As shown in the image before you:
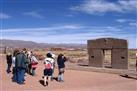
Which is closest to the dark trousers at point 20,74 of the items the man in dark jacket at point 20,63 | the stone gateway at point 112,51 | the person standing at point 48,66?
the man in dark jacket at point 20,63

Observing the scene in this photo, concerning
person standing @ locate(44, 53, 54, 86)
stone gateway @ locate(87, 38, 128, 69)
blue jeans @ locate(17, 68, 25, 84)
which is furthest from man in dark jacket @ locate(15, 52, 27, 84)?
stone gateway @ locate(87, 38, 128, 69)

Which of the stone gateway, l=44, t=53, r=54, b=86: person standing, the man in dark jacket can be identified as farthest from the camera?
the stone gateway

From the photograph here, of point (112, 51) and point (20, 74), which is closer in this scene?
point (20, 74)

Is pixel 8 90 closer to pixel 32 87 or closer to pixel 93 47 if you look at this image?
pixel 32 87

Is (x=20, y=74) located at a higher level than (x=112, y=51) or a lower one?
lower

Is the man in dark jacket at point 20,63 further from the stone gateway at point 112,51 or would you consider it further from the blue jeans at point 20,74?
the stone gateway at point 112,51

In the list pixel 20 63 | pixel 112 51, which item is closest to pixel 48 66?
pixel 20 63

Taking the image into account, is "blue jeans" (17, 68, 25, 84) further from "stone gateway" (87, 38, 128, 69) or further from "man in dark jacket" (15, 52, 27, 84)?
"stone gateway" (87, 38, 128, 69)

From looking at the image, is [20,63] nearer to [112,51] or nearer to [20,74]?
[20,74]

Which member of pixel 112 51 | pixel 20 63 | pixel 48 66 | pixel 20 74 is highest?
pixel 112 51

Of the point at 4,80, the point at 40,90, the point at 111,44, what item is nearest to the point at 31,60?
the point at 4,80

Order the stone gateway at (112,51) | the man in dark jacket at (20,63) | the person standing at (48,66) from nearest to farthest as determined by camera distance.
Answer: the man in dark jacket at (20,63) → the person standing at (48,66) → the stone gateway at (112,51)

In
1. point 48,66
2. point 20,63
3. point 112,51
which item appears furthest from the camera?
point 112,51

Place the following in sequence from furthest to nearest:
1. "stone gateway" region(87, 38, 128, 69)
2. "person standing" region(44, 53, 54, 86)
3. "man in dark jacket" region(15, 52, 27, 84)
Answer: "stone gateway" region(87, 38, 128, 69) < "person standing" region(44, 53, 54, 86) < "man in dark jacket" region(15, 52, 27, 84)
